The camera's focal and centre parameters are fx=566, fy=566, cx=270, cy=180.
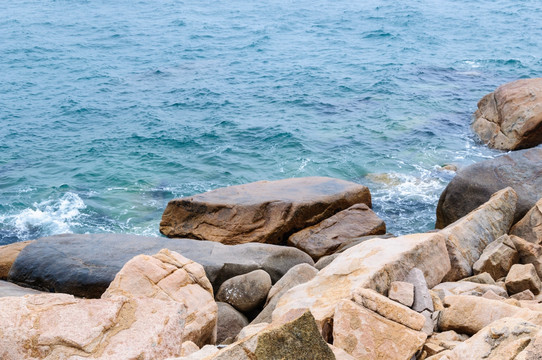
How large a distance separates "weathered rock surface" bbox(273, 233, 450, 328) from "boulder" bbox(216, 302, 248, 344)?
149cm

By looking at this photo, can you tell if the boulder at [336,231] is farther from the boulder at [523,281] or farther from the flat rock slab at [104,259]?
the boulder at [523,281]

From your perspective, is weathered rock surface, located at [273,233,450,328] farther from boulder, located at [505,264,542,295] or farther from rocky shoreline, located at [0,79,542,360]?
boulder, located at [505,264,542,295]

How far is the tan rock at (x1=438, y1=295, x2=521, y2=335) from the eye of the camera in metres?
7.86

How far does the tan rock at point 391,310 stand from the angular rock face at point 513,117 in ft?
54.8

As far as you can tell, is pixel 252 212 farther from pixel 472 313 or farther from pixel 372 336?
pixel 372 336

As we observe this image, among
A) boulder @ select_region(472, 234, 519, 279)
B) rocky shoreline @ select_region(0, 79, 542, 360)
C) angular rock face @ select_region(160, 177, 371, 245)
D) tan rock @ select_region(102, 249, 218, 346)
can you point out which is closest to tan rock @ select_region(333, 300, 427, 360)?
rocky shoreline @ select_region(0, 79, 542, 360)

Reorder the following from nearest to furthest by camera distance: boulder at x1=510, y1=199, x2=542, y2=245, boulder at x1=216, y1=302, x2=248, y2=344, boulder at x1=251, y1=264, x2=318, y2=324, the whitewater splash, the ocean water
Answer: boulder at x1=216, y1=302, x2=248, y2=344 → boulder at x1=251, y1=264, x2=318, y2=324 → boulder at x1=510, y1=199, x2=542, y2=245 → the whitewater splash → the ocean water

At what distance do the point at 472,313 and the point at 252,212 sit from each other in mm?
8223

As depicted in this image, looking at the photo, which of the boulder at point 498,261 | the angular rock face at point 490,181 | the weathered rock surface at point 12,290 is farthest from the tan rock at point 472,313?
the weathered rock surface at point 12,290

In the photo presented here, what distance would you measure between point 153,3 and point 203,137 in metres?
32.2

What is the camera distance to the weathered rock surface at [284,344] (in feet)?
16.7

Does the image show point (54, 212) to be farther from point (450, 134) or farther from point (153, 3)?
point (153, 3)

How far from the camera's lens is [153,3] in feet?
174

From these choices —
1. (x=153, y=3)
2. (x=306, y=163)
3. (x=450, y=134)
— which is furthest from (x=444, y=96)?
(x=153, y=3)
